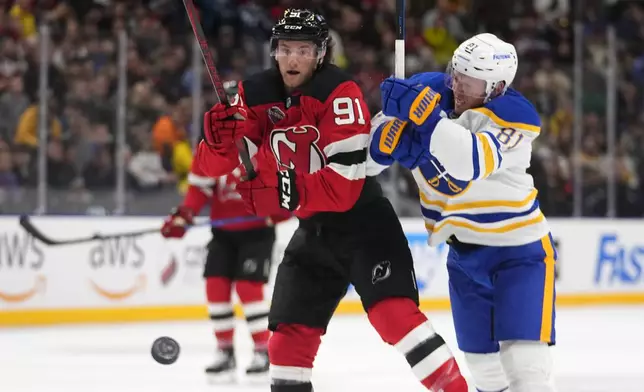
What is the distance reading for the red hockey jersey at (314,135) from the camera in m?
3.20

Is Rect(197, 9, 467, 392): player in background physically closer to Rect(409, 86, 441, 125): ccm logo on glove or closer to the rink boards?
Rect(409, 86, 441, 125): ccm logo on glove

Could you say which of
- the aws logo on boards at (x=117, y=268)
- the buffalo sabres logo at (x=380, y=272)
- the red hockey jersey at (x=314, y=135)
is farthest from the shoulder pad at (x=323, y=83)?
the aws logo on boards at (x=117, y=268)

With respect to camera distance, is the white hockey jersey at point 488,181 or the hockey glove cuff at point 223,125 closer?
the white hockey jersey at point 488,181

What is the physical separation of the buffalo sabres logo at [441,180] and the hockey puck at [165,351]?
192 cm

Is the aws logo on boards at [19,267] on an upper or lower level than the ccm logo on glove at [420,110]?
lower

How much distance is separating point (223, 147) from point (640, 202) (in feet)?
22.3

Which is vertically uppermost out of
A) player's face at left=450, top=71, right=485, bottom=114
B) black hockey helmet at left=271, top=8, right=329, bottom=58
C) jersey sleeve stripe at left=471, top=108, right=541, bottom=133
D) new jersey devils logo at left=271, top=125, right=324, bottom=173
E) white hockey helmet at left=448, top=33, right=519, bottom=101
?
black hockey helmet at left=271, top=8, right=329, bottom=58

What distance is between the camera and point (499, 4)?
35.7 feet

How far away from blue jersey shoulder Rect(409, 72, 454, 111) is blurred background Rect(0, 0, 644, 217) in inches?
165

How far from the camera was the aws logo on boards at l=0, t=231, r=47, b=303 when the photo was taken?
7.33 m

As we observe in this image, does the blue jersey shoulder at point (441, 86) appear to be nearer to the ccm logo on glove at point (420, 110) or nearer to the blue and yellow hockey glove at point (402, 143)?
the blue and yellow hockey glove at point (402, 143)

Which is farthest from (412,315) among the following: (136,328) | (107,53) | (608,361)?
(107,53)

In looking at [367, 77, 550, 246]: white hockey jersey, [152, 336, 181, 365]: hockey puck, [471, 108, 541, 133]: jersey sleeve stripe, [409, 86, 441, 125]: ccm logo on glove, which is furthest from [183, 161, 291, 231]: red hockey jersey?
[409, 86, 441, 125]: ccm logo on glove

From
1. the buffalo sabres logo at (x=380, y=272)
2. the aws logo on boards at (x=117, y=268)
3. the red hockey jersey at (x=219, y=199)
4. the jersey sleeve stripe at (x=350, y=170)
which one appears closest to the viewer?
the jersey sleeve stripe at (x=350, y=170)
